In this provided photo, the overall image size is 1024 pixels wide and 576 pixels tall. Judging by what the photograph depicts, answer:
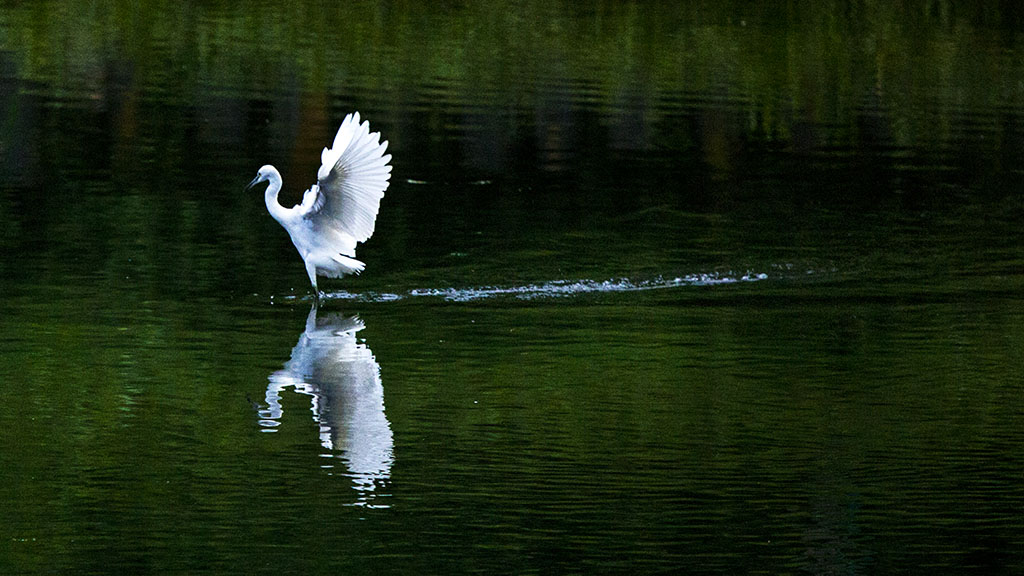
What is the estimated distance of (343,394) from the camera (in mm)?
9398

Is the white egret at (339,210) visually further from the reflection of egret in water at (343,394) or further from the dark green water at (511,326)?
the reflection of egret in water at (343,394)

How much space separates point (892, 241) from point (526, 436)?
6.33 metres

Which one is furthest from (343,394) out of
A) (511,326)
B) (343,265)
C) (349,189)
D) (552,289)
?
(552,289)

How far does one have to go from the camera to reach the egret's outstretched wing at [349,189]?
11.6m

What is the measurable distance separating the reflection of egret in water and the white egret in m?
0.69

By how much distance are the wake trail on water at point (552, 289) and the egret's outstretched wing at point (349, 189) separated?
0.38 m

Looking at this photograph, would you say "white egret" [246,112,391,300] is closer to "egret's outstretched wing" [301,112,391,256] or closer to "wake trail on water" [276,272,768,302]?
"egret's outstretched wing" [301,112,391,256]

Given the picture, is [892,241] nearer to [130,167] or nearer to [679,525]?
[130,167]

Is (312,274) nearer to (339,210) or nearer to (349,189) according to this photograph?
(339,210)

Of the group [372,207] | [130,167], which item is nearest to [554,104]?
[130,167]

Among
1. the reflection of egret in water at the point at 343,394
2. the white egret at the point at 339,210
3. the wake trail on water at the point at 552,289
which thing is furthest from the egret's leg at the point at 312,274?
the reflection of egret in water at the point at 343,394

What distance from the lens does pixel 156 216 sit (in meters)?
14.1

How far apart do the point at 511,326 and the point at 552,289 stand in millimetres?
1225

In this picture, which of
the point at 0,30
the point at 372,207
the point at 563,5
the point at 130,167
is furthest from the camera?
the point at 563,5
